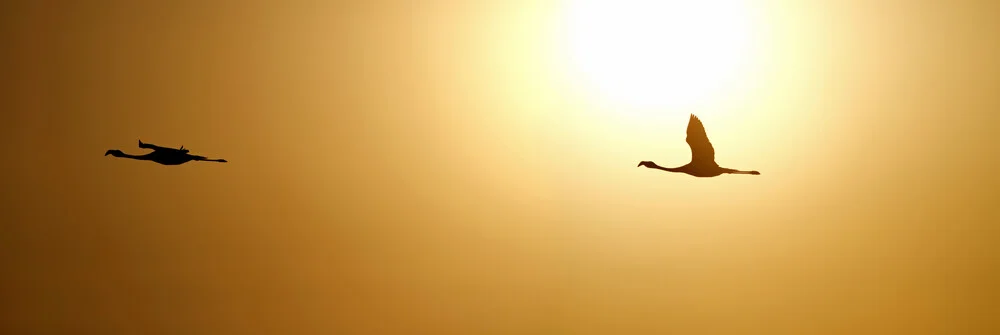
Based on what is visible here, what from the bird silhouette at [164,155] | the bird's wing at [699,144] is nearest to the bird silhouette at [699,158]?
the bird's wing at [699,144]

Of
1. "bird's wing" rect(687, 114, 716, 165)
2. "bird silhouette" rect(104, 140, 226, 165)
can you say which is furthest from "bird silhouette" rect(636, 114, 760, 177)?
"bird silhouette" rect(104, 140, 226, 165)

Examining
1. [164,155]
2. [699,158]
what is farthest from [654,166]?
[164,155]

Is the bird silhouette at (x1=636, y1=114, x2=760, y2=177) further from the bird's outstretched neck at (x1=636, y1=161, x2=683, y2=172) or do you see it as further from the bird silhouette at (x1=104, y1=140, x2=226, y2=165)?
the bird silhouette at (x1=104, y1=140, x2=226, y2=165)

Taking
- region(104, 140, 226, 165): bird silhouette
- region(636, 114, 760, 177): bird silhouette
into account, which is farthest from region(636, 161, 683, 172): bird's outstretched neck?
region(104, 140, 226, 165): bird silhouette

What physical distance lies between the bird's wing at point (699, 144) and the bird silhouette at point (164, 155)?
51.3 inches

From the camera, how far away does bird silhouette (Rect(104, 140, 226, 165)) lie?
177cm

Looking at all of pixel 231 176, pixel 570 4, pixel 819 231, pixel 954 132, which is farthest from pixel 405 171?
pixel 954 132

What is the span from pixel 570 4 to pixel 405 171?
0.66 m

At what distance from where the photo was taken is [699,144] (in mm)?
1851

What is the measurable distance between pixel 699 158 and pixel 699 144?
0.04m

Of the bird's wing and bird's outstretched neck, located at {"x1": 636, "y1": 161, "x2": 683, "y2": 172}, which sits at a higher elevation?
the bird's wing

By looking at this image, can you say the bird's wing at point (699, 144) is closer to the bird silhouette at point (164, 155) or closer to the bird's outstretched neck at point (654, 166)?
the bird's outstretched neck at point (654, 166)

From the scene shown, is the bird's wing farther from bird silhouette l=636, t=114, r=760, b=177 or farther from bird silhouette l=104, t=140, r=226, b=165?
bird silhouette l=104, t=140, r=226, b=165

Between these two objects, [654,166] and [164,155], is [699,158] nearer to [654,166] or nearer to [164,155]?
[654,166]
